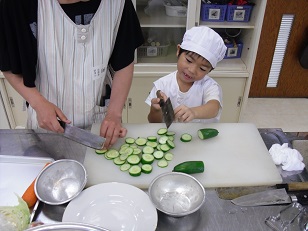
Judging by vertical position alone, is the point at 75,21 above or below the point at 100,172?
above

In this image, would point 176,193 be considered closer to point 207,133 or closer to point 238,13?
point 207,133

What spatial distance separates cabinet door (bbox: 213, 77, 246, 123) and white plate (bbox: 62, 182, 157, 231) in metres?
1.89

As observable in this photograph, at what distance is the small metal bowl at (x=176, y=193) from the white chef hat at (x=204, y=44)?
66 centimetres

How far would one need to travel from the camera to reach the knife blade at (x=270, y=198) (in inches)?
43.7

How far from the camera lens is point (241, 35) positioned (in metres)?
2.88

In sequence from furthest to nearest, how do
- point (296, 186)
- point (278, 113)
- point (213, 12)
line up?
point (278, 113) → point (213, 12) → point (296, 186)

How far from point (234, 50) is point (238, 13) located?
1.19ft

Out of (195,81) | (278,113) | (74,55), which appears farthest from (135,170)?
(278,113)

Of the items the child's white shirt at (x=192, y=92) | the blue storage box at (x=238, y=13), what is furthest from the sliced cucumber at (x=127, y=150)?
the blue storage box at (x=238, y=13)

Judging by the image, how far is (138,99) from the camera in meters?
2.79

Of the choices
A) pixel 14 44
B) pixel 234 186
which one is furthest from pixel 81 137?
pixel 234 186

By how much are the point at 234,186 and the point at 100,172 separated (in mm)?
550

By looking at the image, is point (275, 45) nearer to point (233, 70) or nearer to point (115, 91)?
point (233, 70)

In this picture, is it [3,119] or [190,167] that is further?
[3,119]
